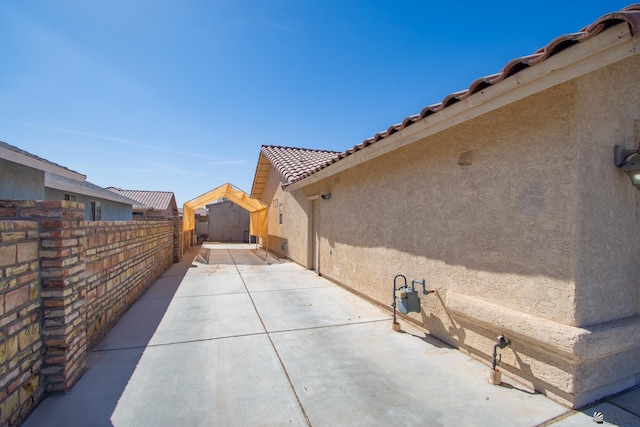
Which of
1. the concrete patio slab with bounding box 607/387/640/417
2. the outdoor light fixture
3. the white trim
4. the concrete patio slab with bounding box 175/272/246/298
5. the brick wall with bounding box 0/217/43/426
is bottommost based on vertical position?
the concrete patio slab with bounding box 607/387/640/417

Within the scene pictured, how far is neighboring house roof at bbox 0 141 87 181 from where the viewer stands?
708 centimetres

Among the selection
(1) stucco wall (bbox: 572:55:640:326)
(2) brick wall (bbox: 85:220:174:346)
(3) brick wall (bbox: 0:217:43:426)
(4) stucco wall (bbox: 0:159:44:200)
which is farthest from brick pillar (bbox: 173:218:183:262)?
(1) stucco wall (bbox: 572:55:640:326)

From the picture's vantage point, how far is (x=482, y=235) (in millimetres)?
3660

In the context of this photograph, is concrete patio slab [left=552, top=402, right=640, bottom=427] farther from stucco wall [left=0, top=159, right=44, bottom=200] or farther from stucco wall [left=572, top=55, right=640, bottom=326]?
stucco wall [left=0, top=159, right=44, bottom=200]

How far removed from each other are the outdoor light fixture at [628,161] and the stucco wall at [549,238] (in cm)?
8

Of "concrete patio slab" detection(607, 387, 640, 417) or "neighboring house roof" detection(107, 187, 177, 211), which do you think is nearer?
"concrete patio slab" detection(607, 387, 640, 417)

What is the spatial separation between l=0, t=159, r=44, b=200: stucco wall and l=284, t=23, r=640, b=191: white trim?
37.5 ft

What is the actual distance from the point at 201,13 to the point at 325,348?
7628mm

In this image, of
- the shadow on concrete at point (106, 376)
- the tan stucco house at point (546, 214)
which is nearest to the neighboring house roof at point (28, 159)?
the shadow on concrete at point (106, 376)

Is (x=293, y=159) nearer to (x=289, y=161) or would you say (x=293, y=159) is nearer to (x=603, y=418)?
(x=289, y=161)

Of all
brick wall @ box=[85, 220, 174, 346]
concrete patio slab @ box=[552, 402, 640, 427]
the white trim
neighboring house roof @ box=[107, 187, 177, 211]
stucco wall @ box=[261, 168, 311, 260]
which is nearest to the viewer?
the white trim

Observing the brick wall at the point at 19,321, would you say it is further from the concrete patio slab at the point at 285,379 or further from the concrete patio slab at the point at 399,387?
the concrete patio slab at the point at 399,387

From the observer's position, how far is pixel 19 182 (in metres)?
9.59

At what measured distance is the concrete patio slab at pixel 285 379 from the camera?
8.83 ft
